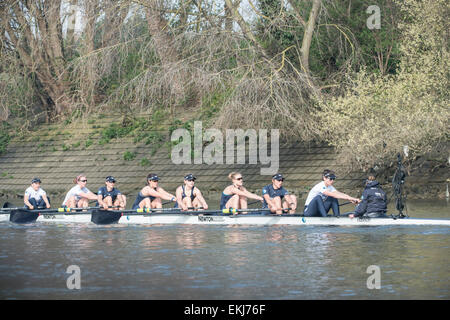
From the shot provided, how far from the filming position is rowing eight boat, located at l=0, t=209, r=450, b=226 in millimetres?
20250

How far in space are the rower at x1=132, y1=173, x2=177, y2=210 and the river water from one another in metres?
1.62

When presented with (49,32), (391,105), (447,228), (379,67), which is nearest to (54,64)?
(49,32)

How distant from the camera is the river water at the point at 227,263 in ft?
39.8

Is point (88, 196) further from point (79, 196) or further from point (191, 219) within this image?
point (191, 219)

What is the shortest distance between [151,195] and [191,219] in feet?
5.39

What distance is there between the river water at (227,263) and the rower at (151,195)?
162 centimetres

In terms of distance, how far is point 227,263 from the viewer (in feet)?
49.0

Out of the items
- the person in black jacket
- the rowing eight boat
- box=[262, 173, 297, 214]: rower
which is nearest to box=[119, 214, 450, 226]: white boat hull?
the rowing eight boat

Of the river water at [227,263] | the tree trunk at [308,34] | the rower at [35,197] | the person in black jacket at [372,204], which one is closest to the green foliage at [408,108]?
the tree trunk at [308,34]

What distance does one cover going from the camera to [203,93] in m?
30.9

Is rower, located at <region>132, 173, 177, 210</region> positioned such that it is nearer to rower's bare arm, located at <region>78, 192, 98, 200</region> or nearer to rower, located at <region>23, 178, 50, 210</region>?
rower's bare arm, located at <region>78, 192, 98, 200</region>

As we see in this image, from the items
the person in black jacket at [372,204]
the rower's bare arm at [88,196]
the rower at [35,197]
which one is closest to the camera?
the person in black jacket at [372,204]

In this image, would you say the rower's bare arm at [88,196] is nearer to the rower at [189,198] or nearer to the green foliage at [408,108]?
the rower at [189,198]
